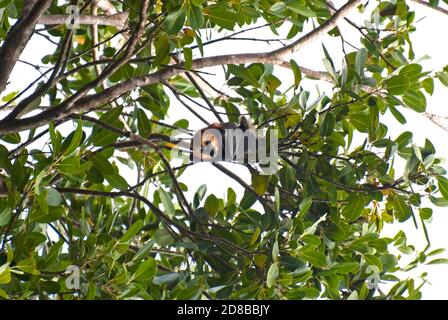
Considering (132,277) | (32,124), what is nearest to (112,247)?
(132,277)

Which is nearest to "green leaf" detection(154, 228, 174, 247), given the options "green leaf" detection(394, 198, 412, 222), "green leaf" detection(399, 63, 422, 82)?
"green leaf" detection(394, 198, 412, 222)

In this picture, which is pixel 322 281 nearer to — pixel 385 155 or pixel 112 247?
pixel 385 155

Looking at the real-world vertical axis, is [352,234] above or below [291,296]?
above

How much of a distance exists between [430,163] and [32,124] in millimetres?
823

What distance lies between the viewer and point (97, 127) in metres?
1.56

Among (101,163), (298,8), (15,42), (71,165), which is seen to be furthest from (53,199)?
(298,8)

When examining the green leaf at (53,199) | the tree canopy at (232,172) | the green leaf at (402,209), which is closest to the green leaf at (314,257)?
the tree canopy at (232,172)

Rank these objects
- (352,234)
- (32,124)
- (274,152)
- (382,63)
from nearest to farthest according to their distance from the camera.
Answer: (32,124), (274,152), (352,234), (382,63)

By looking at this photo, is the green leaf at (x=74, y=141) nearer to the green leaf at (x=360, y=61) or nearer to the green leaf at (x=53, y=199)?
the green leaf at (x=53, y=199)

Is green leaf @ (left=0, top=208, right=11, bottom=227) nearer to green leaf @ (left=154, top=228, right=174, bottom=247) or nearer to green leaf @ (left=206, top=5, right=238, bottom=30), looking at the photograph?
green leaf @ (left=154, top=228, right=174, bottom=247)

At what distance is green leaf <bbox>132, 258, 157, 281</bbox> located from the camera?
1423 mm

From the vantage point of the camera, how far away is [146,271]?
143 centimetres

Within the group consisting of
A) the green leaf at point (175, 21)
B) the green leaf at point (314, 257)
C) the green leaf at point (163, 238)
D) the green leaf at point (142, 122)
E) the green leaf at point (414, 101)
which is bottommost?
the green leaf at point (314, 257)

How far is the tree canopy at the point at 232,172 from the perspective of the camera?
53.9 inches
